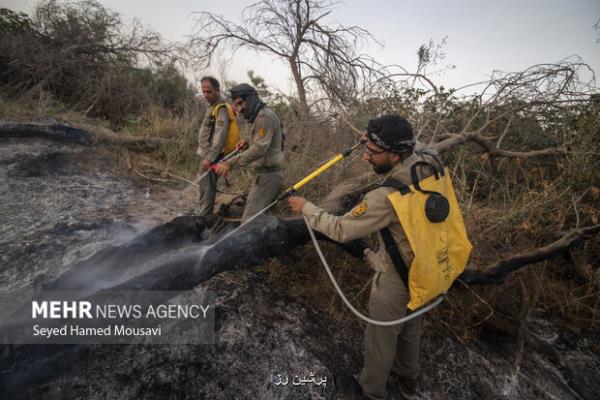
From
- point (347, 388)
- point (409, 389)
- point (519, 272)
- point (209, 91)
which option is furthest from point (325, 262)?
point (209, 91)

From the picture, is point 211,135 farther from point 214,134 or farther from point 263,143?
point 263,143

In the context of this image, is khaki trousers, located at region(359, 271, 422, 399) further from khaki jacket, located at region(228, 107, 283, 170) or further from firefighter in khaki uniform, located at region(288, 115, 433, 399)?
khaki jacket, located at region(228, 107, 283, 170)

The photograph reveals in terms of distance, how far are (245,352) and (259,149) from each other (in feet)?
5.76

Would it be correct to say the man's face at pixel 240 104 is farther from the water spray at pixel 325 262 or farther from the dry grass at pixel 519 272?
the dry grass at pixel 519 272

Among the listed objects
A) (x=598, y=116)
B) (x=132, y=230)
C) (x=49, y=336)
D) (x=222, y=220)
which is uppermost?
(x=598, y=116)

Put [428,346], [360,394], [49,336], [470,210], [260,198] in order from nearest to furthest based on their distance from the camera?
[49,336], [360,394], [428,346], [470,210], [260,198]

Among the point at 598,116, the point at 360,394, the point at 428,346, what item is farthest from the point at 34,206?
the point at 598,116

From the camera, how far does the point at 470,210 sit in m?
2.79

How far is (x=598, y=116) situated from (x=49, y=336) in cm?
464

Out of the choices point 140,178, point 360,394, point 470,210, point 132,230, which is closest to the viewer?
point 360,394

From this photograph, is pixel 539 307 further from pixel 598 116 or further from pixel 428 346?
pixel 598 116

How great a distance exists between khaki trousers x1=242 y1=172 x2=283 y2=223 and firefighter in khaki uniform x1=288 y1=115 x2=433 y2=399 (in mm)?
1204

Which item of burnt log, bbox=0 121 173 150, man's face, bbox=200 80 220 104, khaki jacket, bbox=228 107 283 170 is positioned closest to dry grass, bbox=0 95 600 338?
khaki jacket, bbox=228 107 283 170

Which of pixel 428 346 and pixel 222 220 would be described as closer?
pixel 428 346
